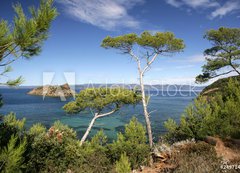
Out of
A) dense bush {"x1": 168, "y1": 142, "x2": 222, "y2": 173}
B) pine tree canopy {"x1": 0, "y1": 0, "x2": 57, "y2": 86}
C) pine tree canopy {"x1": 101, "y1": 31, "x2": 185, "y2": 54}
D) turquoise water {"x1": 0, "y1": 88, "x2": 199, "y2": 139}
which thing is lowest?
turquoise water {"x1": 0, "y1": 88, "x2": 199, "y2": 139}

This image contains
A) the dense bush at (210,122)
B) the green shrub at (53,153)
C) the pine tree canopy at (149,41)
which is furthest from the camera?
the pine tree canopy at (149,41)

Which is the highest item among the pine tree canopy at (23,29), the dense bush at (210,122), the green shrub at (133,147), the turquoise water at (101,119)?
the pine tree canopy at (23,29)

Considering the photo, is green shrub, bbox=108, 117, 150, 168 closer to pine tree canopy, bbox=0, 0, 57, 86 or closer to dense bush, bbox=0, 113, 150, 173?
dense bush, bbox=0, 113, 150, 173

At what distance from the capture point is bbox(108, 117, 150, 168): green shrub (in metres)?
10.6

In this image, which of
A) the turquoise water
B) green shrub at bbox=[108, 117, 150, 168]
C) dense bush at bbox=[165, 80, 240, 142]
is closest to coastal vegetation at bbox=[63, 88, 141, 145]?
the turquoise water

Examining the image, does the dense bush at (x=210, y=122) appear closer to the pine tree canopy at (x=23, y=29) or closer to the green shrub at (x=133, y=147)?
the green shrub at (x=133, y=147)

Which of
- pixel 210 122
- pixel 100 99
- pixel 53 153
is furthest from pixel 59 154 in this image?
pixel 100 99

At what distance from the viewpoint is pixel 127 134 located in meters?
12.8

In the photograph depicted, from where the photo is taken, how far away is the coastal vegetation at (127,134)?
4461mm

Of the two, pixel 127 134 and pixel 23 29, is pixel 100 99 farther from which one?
pixel 23 29

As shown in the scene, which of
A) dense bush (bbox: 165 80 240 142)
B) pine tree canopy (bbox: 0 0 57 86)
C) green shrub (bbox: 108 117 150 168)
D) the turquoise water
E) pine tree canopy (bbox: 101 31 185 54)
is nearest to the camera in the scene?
pine tree canopy (bbox: 0 0 57 86)

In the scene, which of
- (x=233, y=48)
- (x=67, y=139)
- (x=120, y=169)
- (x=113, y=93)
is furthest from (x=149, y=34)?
(x=120, y=169)

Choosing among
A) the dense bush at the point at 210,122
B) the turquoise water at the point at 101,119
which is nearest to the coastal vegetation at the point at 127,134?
the dense bush at the point at 210,122

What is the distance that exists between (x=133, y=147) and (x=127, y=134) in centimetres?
116
